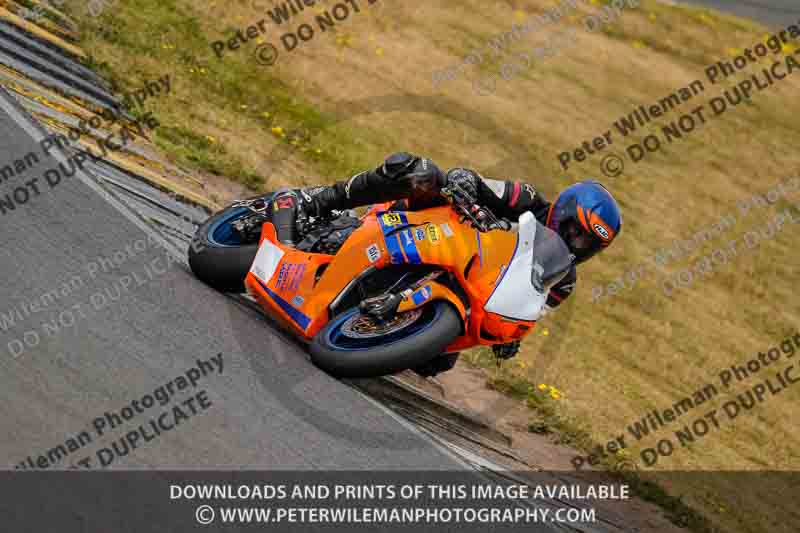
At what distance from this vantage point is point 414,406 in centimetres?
694

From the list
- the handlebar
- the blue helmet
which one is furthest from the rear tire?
the blue helmet

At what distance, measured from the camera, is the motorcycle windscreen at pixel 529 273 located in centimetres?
605

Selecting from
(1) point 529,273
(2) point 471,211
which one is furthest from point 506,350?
(2) point 471,211

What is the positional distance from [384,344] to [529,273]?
3.68 ft

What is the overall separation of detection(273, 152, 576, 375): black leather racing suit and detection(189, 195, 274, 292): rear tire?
0.33 m

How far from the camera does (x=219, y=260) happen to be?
6.59 m

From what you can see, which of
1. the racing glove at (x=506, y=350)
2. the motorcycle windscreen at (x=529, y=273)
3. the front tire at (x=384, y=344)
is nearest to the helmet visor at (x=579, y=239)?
the motorcycle windscreen at (x=529, y=273)

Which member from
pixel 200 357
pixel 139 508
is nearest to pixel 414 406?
pixel 200 357

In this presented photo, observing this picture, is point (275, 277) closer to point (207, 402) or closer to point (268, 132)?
point (207, 402)

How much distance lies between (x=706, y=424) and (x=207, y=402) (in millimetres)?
7455

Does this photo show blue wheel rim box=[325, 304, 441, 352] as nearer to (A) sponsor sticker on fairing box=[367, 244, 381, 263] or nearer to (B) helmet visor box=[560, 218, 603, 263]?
(A) sponsor sticker on fairing box=[367, 244, 381, 263]

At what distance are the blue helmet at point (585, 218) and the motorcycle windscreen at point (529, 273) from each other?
5.7 inches

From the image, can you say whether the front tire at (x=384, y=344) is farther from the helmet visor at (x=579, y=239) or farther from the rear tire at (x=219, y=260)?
the helmet visor at (x=579, y=239)

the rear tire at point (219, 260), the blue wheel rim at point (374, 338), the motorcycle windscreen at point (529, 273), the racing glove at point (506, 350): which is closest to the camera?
the blue wheel rim at point (374, 338)
